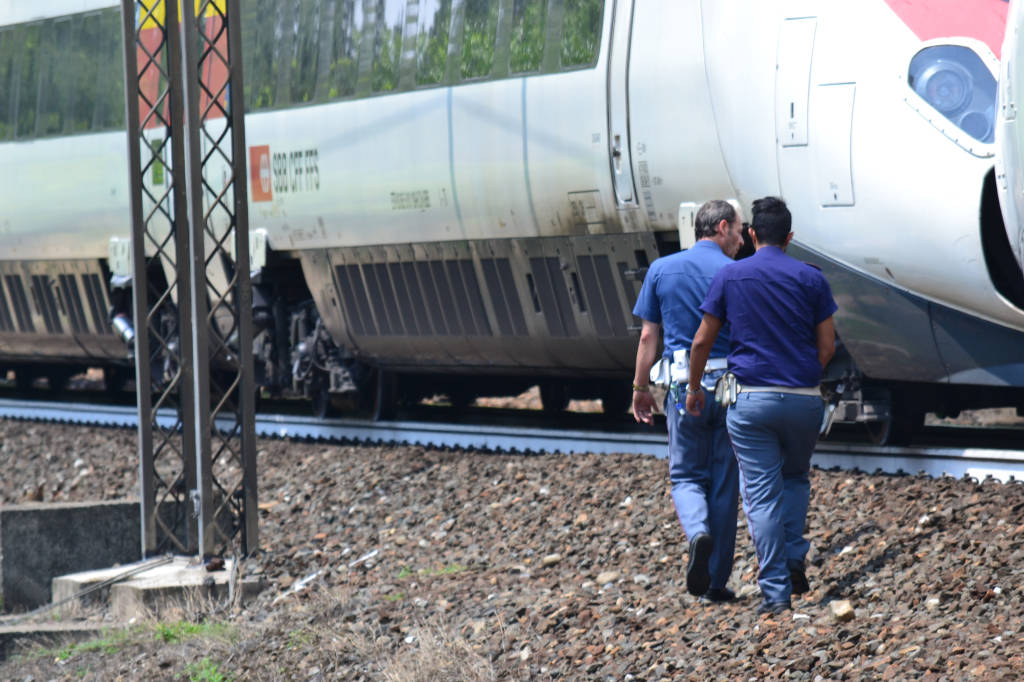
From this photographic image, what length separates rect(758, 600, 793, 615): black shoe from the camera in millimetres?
6285

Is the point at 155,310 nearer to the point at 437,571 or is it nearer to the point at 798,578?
the point at 437,571

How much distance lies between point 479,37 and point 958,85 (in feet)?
12.8

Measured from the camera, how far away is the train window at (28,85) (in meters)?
15.2

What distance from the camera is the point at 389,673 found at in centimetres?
661

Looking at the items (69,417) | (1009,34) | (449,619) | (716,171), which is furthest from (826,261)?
(69,417)

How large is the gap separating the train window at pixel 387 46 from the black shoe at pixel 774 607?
6.16m

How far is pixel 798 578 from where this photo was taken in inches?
258

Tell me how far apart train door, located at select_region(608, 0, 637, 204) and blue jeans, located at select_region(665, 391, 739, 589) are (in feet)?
11.2

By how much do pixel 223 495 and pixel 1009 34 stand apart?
17.3 feet

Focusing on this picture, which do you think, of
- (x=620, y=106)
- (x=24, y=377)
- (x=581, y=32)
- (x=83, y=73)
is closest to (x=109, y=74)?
(x=83, y=73)

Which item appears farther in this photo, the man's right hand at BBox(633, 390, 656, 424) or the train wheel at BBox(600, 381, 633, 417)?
the train wheel at BBox(600, 381, 633, 417)

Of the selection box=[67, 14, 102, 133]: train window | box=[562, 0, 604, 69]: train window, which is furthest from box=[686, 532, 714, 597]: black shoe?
box=[67, 14, 102, 133]: train window

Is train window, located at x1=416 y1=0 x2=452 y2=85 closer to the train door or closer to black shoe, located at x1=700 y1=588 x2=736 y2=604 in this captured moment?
the train door

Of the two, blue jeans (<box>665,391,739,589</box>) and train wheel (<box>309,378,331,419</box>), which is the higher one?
blue jeans (<box>665,391,739,589</box>)
